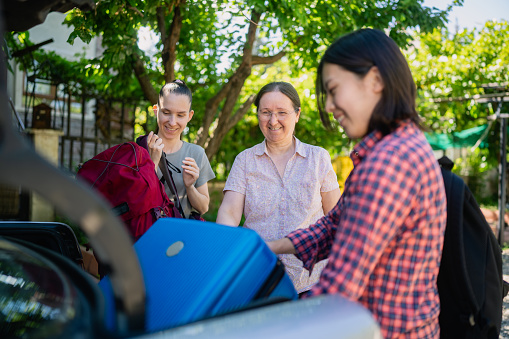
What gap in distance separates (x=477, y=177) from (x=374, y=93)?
626 inches

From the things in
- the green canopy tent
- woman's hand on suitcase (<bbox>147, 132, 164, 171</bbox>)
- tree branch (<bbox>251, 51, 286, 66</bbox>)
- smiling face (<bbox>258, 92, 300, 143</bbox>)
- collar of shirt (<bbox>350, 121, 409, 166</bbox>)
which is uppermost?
tree branch (<bbox>251, 51, 286, 66</bbox>)

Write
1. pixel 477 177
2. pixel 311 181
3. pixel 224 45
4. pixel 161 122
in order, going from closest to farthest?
pixel 311 181 → pixel 161 122 → pixel 224 45 → pixel 477 177

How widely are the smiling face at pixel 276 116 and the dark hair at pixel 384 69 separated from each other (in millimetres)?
1294

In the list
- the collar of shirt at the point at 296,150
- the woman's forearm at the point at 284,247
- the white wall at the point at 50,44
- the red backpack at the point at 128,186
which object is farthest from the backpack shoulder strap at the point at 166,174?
the white wall at the point at 50,44

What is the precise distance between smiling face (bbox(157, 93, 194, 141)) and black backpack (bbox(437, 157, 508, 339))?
6.22ft

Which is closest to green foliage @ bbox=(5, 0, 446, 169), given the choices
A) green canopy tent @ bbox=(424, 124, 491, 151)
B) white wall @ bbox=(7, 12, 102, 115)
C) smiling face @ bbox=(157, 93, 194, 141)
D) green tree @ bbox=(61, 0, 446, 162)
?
green tree @ bbox=(61, 0, 446, 162)

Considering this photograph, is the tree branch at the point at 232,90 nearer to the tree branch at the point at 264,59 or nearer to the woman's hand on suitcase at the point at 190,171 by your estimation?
the tree branch at the point at 264,59

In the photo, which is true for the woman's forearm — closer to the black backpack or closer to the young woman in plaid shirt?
the young woman in plaid shirt

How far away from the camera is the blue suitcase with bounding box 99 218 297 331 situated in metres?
1.33

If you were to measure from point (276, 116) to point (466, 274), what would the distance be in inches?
58.7

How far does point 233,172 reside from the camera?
2820mm

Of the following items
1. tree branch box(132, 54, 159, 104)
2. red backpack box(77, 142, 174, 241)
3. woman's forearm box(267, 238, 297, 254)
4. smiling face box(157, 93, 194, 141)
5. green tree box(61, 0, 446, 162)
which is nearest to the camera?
woman's forearm box(267, 238, 297, 254)

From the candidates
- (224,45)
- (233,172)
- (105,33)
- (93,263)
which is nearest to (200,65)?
(224,45)

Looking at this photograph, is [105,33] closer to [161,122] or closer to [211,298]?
[161,122]
